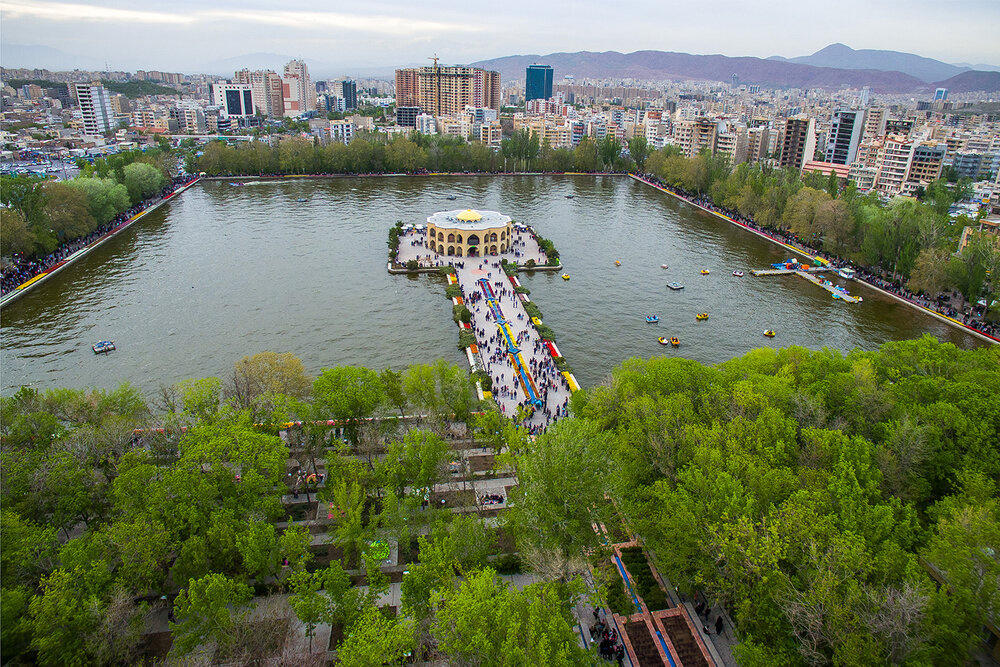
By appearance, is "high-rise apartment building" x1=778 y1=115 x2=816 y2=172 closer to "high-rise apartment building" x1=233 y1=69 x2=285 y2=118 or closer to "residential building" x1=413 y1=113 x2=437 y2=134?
"residential building" x1=413 y1=113 x2=437 y2=134

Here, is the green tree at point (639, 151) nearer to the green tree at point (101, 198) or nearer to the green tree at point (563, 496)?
the green tree at point (101, 198)

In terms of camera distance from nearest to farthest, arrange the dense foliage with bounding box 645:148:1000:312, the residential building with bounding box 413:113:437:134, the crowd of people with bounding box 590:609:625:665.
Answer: the crowd of people with bounding box 590:609:625:665
the dense foliage with bounding box 645:148:1000:312
the residential building with bounding box 413:113:437:134

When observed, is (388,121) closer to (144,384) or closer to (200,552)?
(144,384)

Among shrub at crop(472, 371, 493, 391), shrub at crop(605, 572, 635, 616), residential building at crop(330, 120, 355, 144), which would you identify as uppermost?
residential building at crop(330, 120, 355, 144)

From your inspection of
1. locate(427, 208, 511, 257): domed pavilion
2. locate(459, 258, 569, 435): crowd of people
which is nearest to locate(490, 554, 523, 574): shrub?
locate(459, 258, 569, 435): crowd of people

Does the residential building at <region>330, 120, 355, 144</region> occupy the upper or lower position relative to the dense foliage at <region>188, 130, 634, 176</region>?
upper

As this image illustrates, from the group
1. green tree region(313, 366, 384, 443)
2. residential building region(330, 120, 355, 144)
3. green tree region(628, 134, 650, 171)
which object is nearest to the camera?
green tree region(313, 366, 384, 443)

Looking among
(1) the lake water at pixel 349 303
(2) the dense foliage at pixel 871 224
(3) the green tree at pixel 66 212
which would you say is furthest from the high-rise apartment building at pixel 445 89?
(3) the green tree at pixel 66 212
